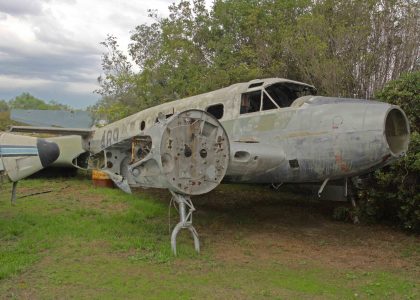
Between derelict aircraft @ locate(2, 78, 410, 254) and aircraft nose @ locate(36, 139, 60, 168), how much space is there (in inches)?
40.8

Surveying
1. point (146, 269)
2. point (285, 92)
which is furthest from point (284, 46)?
point (146, 269)

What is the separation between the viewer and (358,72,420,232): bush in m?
8.41

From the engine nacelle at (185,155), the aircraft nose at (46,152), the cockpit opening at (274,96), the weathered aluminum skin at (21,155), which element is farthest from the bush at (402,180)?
the weathered aluminum skin at (21,155)

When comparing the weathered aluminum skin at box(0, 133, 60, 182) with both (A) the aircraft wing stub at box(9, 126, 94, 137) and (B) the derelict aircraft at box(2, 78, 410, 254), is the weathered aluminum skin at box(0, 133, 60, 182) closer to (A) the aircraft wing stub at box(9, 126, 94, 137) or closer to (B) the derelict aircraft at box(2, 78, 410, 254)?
(B) the derelict aircraft at box(2, 78, 410, 254)

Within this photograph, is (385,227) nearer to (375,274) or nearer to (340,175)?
(340,175)

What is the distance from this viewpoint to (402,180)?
8.52 meters

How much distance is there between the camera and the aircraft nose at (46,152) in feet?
29.1

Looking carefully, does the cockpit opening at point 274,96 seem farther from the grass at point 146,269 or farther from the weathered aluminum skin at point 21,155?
the weathered aluminum skin at point 21,155

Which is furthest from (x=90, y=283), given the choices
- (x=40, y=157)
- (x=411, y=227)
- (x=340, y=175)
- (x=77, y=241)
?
(x=411, y=227)

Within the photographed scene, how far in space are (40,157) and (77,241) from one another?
6.66 ft

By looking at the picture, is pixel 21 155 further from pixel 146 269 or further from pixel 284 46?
pixel 284 46

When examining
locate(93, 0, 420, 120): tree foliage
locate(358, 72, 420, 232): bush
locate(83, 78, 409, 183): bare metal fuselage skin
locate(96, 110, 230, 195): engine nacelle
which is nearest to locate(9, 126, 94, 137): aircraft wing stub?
locate(93, 0, 420, 120): tree foliage

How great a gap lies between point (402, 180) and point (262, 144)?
2.74 metres

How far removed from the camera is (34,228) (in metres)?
8.64
